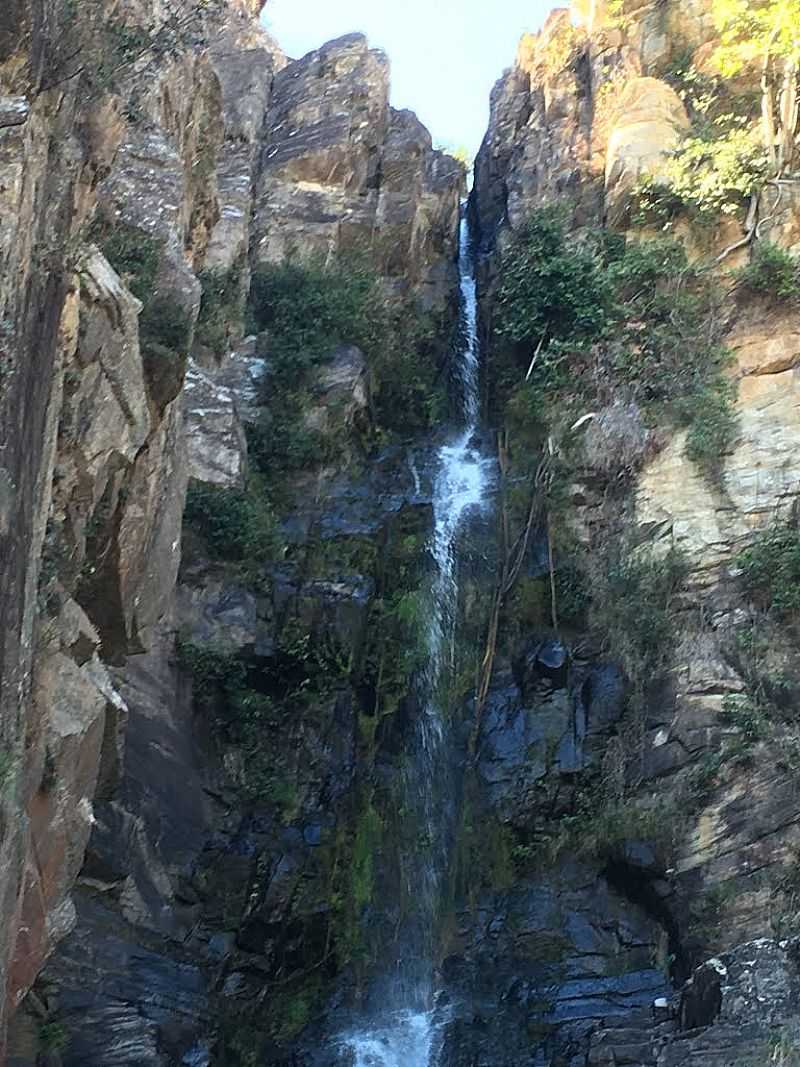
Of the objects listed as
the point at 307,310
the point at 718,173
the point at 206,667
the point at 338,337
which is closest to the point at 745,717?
the point at 206,667

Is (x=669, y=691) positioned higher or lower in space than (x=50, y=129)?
lower

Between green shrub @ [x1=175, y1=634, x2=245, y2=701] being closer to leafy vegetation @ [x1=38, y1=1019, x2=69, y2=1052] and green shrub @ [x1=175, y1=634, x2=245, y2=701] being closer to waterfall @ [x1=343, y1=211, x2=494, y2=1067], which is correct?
waterfall @ [x1=343, y1=211, x2=494, y2=1067]

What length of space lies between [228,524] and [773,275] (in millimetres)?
10093

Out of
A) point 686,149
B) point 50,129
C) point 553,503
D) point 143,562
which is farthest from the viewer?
point 686,149

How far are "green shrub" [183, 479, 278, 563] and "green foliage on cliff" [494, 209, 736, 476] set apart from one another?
213 inches

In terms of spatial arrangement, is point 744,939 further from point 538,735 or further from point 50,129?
point 50,129

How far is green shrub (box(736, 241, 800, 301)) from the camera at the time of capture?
19.9 m

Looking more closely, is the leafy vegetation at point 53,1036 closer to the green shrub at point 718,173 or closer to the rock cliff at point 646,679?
the rock cliff at point 646,679

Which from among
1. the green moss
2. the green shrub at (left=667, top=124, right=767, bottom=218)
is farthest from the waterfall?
the green shrub at (left=667, top=124, right=767, bottom=218)

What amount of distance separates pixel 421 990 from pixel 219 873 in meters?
2.87

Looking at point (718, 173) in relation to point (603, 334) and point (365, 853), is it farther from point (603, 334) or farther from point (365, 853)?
point (365, 853)

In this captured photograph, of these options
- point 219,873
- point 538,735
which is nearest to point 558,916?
point 538,735

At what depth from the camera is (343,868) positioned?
1570 cm

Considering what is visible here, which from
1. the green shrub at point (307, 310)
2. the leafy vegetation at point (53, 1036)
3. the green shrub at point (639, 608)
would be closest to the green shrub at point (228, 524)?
the green shrub at point (307, 310)
